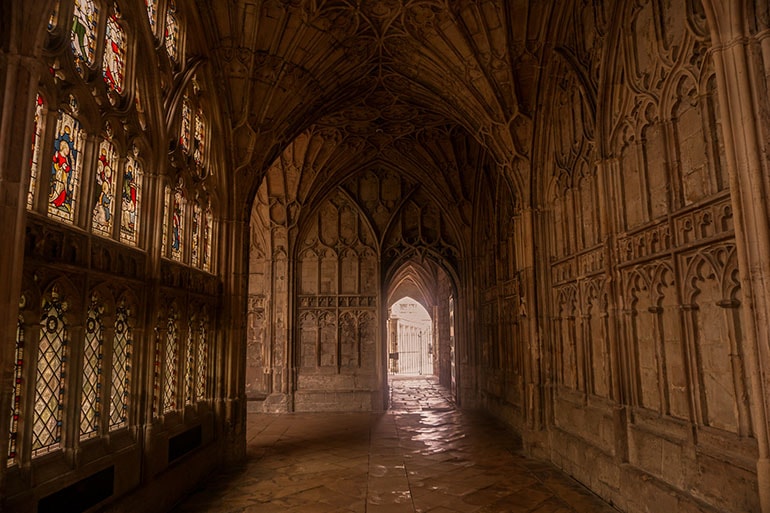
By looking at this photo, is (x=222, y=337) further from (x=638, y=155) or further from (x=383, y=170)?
(x=383, y=170)

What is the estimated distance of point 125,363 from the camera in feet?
19.6

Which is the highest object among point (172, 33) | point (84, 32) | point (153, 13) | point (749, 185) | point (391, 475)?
point (172, 33)

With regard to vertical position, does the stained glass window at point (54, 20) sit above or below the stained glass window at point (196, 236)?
above

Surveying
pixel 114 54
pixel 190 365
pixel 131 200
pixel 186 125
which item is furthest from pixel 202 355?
pixel 114 54

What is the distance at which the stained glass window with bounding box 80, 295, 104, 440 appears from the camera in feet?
16.8

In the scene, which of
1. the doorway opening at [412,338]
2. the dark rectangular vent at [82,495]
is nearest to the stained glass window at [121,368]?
the dark rectangular vent at [82,495]

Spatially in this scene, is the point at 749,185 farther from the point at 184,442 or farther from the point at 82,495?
the point at 184,442

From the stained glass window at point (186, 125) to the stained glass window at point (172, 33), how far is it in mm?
636

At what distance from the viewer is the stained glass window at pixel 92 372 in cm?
513

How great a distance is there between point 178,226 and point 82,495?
13.4 feet

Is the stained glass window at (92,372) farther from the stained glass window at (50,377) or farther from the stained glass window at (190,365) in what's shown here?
the stained glass window at (190,365)

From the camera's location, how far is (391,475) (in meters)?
8.04

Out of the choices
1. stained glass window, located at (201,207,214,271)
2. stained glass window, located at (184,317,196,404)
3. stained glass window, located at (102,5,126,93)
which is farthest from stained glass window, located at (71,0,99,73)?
stained glass window, located at (184,317,196,404)

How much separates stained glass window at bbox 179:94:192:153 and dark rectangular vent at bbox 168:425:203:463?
14.4 feet
